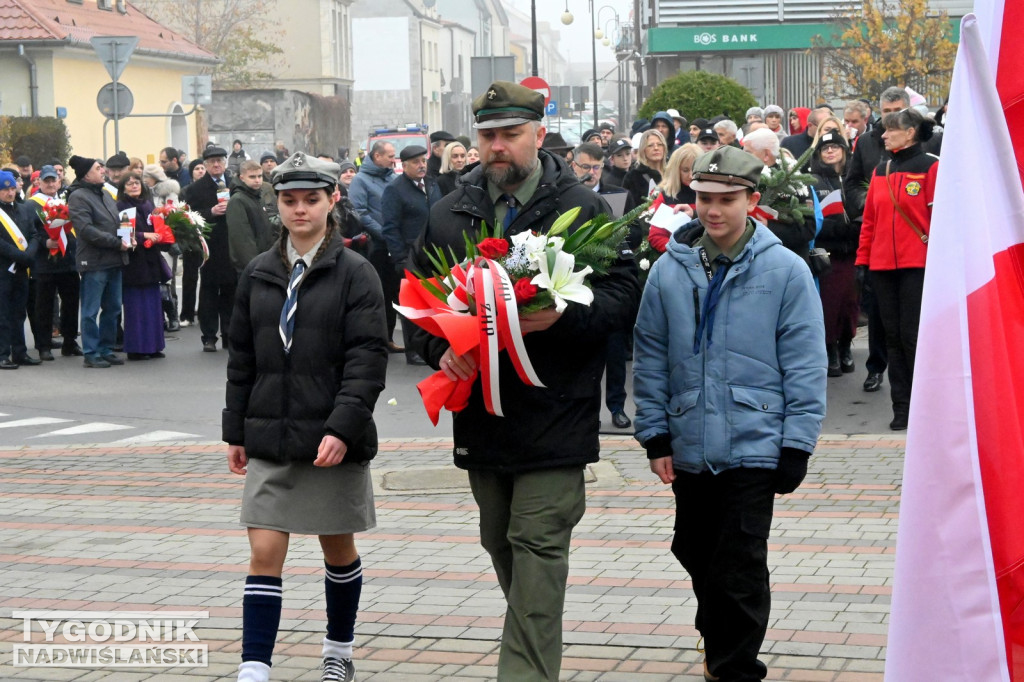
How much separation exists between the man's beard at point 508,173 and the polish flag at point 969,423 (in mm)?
2119

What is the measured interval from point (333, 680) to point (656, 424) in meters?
1.50

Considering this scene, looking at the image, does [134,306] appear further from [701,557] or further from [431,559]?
[701,557]

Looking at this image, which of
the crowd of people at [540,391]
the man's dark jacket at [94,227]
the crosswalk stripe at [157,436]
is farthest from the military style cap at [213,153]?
the crowd of people at [540,391]

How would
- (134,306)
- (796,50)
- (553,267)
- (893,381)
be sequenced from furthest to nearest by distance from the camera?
1. (796,50)
2. (134,306)
3. (893,381)
4. (553,267)

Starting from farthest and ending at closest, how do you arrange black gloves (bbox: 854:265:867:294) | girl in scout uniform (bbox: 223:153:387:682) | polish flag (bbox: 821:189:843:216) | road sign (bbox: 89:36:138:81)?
road sign (bbox: 89:36:138:81)
black gloves (bbox: 854:265:867:294)
polish flag (bbox: 821:189:843:216)
girl in scout uniform (bbox: 223:153:387:682)

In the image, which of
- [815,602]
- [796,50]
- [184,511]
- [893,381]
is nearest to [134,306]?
[184,511]

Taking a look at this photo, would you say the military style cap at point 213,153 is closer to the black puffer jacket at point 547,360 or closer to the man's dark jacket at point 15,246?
the man's dark jacket at point 15,246

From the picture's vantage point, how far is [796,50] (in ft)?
139

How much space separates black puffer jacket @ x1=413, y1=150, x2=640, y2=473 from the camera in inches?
196

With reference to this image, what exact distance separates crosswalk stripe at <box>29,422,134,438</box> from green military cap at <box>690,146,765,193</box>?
8.05m

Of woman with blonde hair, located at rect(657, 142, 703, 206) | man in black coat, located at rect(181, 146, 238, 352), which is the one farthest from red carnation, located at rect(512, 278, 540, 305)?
man in black coat, located at rect(181, 146, 238, 352)

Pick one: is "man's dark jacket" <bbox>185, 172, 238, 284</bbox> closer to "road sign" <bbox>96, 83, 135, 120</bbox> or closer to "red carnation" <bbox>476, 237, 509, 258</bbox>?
"road sign" <bbox>96, 83, 135, 120</bbox>

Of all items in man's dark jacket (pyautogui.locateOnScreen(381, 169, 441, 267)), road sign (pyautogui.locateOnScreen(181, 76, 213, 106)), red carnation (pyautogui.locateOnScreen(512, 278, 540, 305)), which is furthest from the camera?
road sign (pyautogui.locateOnScreen(181, 76, 213, 106))

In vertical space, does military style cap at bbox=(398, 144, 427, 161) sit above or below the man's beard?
above
